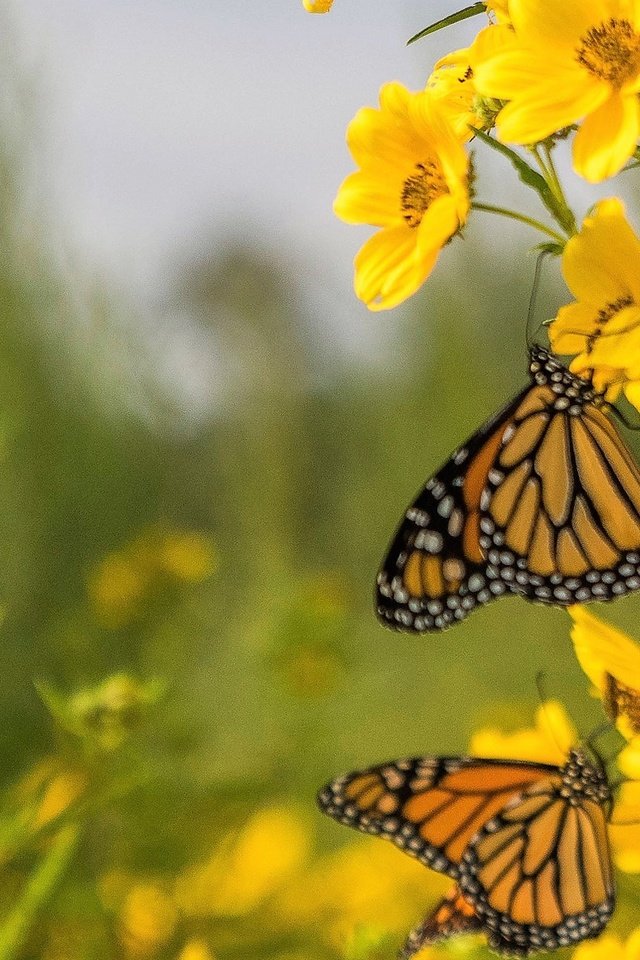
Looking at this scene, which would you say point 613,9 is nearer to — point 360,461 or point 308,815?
point 308,815

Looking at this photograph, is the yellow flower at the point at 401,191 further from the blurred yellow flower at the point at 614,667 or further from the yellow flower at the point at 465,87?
the blurred yellow flower at the point at 614,667

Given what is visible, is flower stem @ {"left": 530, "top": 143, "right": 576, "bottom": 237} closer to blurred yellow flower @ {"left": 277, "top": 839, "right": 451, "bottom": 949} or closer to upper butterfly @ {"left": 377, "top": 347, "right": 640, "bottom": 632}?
upper butterfly @ {"left": 377, "top": 347, "right": 640, "bottom": 632}

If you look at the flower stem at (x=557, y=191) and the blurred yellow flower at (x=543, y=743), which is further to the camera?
the blurred yellow flower at (x=543, y=743)

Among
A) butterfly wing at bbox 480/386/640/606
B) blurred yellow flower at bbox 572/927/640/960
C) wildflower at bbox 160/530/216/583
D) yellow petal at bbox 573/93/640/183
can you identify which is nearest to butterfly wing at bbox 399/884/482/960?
blurred yellow flower at bbox 572/927/640/960

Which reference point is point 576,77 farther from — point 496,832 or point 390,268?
point 496,832

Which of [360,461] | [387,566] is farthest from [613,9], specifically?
[360,461]

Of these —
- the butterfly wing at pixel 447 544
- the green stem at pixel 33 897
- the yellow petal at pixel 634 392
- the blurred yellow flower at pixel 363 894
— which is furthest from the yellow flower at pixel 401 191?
the blurred yellow flower at pixel 363 894

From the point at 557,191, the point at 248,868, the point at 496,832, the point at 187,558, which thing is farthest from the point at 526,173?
the point at 187,558
